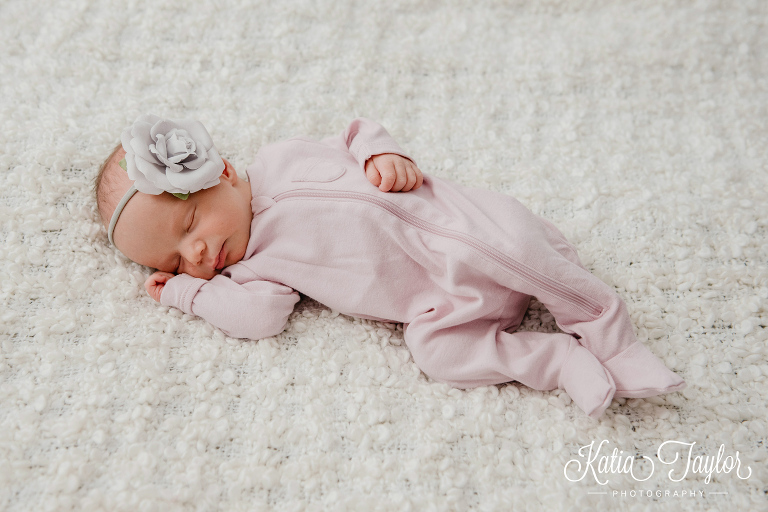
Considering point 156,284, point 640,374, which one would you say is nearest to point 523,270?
point 640,374

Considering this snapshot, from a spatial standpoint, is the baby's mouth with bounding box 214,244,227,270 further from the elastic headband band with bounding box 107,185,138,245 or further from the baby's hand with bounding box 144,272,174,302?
the elastic headband band with bounding box 107,185,138,245

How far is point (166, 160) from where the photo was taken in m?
1.42

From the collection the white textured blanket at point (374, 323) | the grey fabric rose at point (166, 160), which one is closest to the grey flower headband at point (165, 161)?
the grey fabric rose at point (166, 160)

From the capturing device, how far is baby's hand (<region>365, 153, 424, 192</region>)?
1539 mm

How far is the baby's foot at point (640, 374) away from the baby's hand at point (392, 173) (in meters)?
0.68

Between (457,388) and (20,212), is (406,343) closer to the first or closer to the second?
(457,388)

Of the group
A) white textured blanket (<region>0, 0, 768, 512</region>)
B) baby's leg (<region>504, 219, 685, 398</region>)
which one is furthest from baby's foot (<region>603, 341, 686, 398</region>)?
white textured blanket (<region>0, 0, 768, 512</region>)

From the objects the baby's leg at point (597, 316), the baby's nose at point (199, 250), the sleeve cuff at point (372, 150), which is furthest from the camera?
the sleeve cuff at point (372, 150)

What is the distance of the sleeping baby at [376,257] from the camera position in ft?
4.67

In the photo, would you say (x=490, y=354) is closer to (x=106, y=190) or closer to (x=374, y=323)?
(x=374, y=323)

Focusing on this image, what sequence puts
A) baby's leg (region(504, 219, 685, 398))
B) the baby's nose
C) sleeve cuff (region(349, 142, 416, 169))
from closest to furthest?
baby's leg (region(504, 219, 685, 398)), the baby's nose, sleeve cuff (region(349, 142, 416, 169))

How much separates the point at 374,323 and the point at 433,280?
0.68 feet

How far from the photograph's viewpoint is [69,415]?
131cm

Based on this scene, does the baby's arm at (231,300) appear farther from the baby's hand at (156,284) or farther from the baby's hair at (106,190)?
the baby's hair at (106,190)
